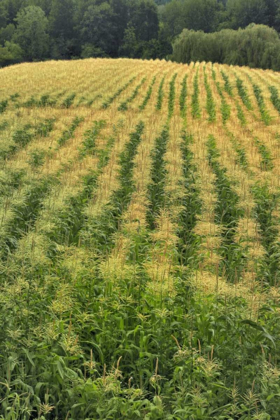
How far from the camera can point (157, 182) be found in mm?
10195

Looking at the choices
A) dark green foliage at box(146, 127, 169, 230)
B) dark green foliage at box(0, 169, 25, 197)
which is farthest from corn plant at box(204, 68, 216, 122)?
dark green foliage at box(0, 169, 25, 197)

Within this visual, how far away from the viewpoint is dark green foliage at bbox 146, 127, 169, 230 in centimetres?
841

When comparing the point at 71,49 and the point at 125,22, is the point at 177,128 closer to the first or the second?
the point at 71,49

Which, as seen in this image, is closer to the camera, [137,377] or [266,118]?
[137,377]

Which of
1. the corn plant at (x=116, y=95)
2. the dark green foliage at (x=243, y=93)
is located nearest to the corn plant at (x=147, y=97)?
the corn plant at (x=116, y=95)

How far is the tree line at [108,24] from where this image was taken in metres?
72.3

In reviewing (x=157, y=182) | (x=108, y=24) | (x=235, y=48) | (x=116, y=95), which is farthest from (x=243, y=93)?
(x=108, y=24)

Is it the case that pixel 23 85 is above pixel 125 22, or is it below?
below

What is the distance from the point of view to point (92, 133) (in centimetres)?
1491

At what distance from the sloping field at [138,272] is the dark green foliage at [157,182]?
5 centimetres

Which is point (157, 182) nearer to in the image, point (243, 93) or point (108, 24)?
point (243, 93)

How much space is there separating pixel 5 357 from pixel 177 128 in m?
13.5

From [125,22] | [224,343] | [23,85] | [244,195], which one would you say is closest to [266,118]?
[244,195]

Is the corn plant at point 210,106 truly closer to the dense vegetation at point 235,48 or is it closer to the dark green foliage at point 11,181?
the dark green foliage at point 11,181
